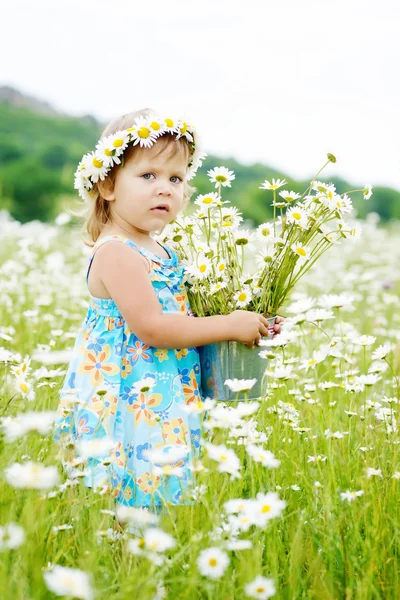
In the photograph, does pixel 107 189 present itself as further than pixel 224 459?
Yes

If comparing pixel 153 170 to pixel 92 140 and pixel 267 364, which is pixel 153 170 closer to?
pixel 267 364

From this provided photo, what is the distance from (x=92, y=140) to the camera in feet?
76.0

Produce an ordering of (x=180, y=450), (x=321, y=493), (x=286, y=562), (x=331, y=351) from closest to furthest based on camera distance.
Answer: (x=180, y=450) < (x=286, y=562) < (x=321, y=493) < (x=331, y=351)

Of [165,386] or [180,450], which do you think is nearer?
[180,450]

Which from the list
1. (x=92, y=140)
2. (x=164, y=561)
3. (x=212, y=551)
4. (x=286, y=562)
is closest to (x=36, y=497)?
(x=164, y=561)

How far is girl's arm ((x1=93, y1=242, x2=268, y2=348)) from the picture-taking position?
2.03 metres

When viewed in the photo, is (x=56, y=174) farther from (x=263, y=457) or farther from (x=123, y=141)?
(x=263, y=457)

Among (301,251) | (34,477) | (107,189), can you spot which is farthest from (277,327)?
(34,477)

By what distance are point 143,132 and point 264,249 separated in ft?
1.69

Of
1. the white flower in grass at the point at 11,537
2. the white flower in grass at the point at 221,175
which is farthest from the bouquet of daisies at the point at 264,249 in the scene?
the white flower in grass at the point at 11,537

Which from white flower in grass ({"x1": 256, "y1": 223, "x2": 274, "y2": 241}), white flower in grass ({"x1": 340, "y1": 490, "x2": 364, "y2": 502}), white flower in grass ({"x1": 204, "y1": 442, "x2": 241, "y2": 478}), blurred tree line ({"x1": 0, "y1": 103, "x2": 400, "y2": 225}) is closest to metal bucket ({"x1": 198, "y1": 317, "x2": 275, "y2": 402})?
white flower in grass ({"x1": 256, "y1": 223, "x2": 274, "y2": 241})

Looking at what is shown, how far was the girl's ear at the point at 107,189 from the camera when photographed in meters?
2.28

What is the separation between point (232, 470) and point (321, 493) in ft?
1.60

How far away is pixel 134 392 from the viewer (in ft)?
6.85
